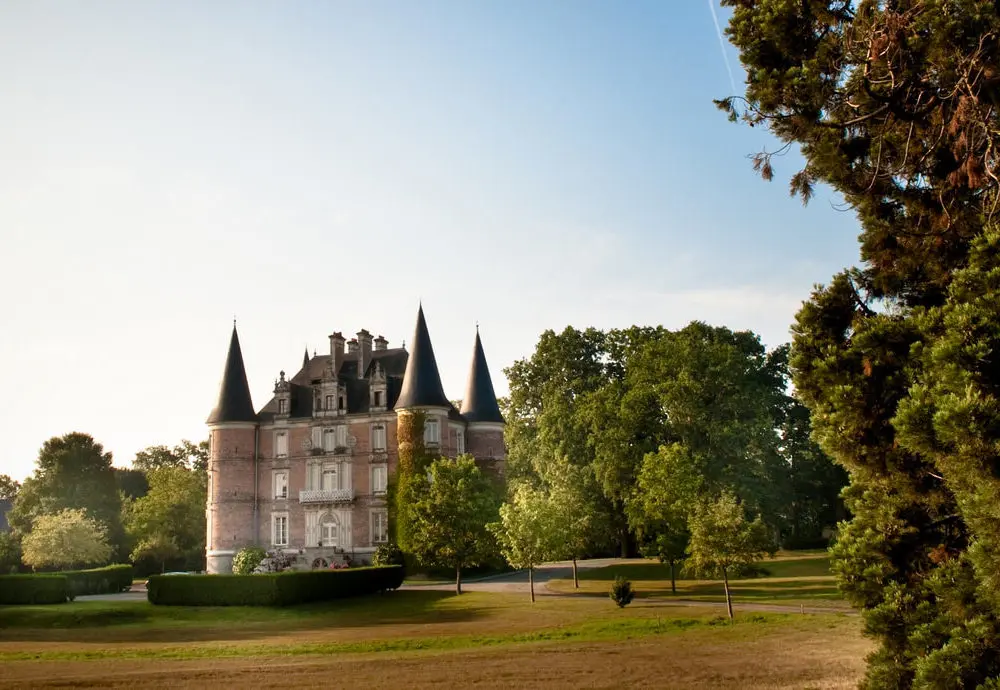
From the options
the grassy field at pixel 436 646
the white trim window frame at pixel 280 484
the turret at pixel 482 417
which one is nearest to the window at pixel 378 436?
the turret at pixel 482 417

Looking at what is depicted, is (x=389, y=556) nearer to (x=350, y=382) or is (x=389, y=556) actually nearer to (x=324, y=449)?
(x=324, y=449)

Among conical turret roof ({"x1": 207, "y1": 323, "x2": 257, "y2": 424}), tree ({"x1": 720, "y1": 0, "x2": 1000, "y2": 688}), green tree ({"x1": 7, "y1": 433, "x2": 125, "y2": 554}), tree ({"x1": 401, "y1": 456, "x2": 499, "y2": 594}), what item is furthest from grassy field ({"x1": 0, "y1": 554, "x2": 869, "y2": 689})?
green tree ({"x1": 7, "y1": 433, "x2": 125, "y2": 554})

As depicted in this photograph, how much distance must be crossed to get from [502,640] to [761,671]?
8281mm

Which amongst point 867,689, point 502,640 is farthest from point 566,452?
point 867,689

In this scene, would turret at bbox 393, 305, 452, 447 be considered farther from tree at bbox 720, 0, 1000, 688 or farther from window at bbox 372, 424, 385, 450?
tree at bbox 720, 0, 1000, 688

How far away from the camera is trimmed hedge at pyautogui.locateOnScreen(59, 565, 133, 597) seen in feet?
146

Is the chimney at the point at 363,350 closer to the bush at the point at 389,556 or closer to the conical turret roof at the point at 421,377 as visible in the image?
the conical turret roof at the point at 421,377

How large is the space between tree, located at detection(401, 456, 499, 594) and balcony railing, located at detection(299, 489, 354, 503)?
11.4m

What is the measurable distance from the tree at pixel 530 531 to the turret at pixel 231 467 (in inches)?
848

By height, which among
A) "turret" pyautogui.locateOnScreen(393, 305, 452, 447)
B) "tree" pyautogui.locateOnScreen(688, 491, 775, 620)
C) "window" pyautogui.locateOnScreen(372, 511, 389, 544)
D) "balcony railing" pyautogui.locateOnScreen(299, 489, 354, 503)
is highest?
"turret" pyautogui.locateOnScreen(393, 305, 452, 447)

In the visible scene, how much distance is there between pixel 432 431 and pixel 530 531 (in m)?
14.4

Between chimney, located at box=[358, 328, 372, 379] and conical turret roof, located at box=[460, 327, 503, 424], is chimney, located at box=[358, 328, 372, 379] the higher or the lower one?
the higher one

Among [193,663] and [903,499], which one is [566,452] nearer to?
[193,663]

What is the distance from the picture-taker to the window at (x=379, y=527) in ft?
174
